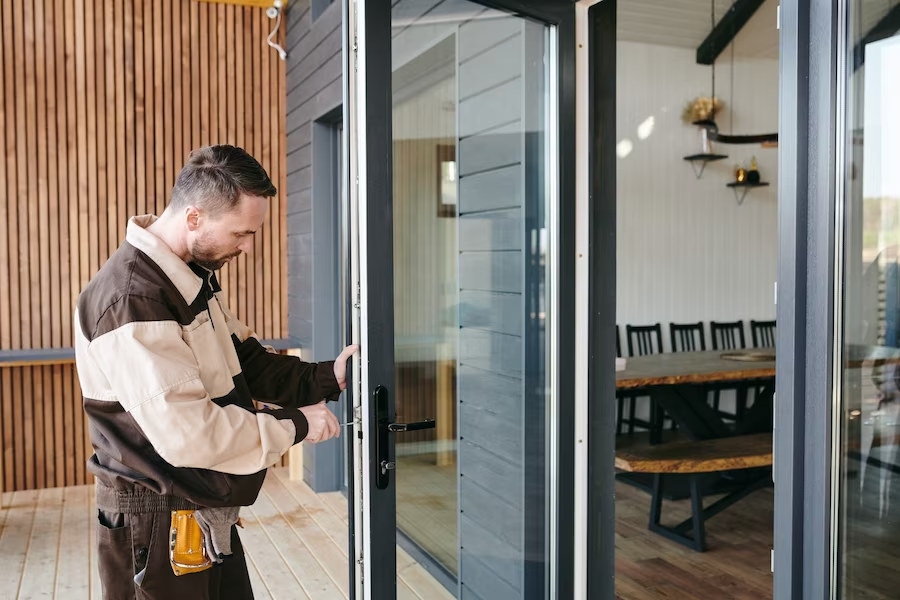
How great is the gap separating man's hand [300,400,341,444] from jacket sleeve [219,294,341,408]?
1.23 ft

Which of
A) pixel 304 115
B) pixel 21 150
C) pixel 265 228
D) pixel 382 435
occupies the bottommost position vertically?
pixel 382 435

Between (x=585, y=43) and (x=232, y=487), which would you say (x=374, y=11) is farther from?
(x=232, y=487)

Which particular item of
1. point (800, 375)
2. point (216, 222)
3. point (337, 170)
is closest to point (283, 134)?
point (337, 170)

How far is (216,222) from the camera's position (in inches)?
79.4

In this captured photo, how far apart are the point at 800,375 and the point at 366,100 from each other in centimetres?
128

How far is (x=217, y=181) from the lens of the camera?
1.99 meters

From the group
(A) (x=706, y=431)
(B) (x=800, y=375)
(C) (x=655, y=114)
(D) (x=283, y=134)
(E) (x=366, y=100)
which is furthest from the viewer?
(C) (x=655, y=114)

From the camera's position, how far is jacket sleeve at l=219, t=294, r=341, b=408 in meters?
2.47

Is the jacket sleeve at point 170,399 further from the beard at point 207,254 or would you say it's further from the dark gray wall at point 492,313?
the dark gray wall at point 492,313

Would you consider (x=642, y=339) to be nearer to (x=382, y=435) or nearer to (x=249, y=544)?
(x=249, y=544)

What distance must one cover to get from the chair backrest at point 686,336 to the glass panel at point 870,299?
5.70 m

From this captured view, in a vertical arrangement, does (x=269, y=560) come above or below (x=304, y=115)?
below

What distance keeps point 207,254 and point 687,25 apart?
6.39 metres

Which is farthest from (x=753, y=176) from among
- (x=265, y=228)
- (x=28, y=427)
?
(x=28, y=427)
